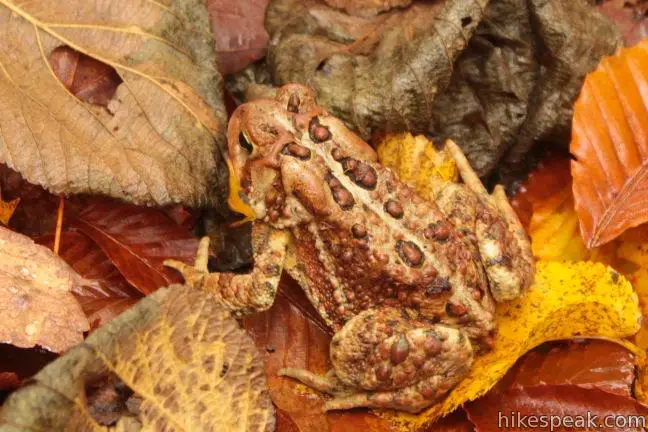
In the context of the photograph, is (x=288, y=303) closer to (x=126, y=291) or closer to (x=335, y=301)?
(x=335, y=301)

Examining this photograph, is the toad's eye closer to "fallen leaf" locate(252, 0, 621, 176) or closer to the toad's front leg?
the toad's front leg

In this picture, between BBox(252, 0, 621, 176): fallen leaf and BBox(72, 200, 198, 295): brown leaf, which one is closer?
BBox(72, 200, 198, 295): brown leaf

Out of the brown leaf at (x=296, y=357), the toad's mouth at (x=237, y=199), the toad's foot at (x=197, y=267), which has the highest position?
the toad's mouth at (x=237, y=199)

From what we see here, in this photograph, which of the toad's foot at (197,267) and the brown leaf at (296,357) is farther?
the toad's foot at (197,267)

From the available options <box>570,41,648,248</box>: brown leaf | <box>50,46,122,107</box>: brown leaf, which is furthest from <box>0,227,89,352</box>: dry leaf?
<box>570,41,648,248</box>: brown leaf

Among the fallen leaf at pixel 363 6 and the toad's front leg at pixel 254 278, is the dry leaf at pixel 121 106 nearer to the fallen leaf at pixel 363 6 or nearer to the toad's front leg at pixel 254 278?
the toad's front leg at pixel 254 278

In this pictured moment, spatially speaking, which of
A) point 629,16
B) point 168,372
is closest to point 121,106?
point 168,372

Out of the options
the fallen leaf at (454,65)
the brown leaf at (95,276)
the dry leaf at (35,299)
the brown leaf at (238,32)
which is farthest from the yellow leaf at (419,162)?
the dry leaf at (35,299)
